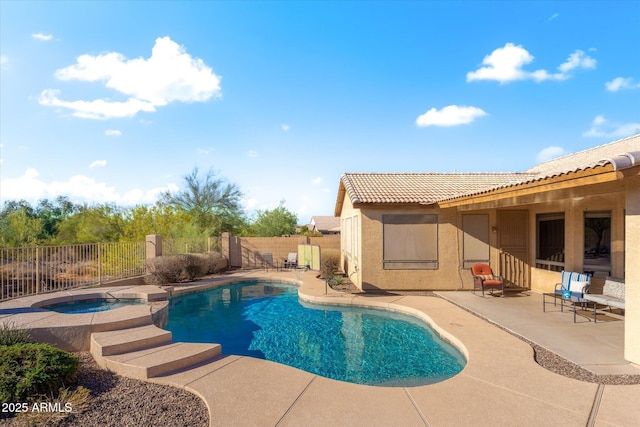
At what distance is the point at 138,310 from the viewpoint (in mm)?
7945

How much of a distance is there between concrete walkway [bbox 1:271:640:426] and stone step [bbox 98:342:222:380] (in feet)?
0.58

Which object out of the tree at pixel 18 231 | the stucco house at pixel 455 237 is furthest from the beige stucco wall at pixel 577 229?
the tree at pixel 18 231

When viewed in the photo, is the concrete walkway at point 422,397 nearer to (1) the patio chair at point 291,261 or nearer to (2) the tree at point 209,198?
(1) the patio chair at point 291,261

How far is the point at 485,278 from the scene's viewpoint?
37.8ft

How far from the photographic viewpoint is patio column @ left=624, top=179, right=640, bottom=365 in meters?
5.14

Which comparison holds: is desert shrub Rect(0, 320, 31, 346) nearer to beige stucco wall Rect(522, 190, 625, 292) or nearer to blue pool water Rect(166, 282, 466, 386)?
blue pool water Rect(166, 282, 466, 386)

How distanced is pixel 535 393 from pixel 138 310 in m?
8.03

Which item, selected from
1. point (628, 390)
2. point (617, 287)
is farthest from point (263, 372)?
point (617, 287)

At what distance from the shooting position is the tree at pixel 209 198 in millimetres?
27609

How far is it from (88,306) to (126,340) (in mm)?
5691

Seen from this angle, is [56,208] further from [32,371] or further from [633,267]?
[633,267]

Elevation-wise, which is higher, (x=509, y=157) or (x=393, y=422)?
(x=509, y=157)

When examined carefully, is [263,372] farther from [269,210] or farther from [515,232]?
[269,210]

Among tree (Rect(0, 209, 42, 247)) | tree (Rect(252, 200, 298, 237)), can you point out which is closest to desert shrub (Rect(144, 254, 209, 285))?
tree (Rect(0, 209, 42, 247))
